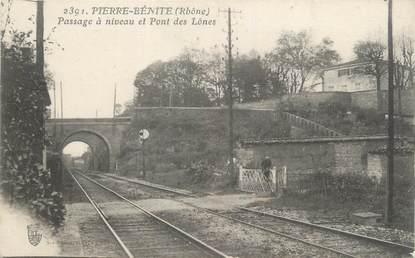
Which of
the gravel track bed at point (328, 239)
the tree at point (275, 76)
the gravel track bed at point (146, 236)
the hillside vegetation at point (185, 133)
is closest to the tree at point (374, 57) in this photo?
the tree at point (275, 76)

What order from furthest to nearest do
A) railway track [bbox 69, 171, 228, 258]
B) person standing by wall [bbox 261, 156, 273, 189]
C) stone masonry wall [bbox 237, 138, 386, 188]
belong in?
1. stone masonry wall [bbox 237, 138, 386, 188]
2. person standing by wall [bbox 261, 156, 273, 189]
3. railway track [bbox 69, 171, 228, 258]

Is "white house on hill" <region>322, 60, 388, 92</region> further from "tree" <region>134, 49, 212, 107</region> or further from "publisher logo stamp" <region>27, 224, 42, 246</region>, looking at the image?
"publisher logo stamp" <region>27, 224, 42, 246</region>

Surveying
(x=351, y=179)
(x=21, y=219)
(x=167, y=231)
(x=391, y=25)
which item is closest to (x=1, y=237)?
(x=21, y=219)

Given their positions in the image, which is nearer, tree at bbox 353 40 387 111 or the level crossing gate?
the level crossing gate

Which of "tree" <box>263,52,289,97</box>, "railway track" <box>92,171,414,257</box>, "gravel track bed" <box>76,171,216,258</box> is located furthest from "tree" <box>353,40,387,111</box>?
"gravel track bed" <box>76,171,216,258</box>

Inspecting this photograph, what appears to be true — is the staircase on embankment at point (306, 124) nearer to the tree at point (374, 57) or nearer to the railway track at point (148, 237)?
the tree at point (374, 57)
